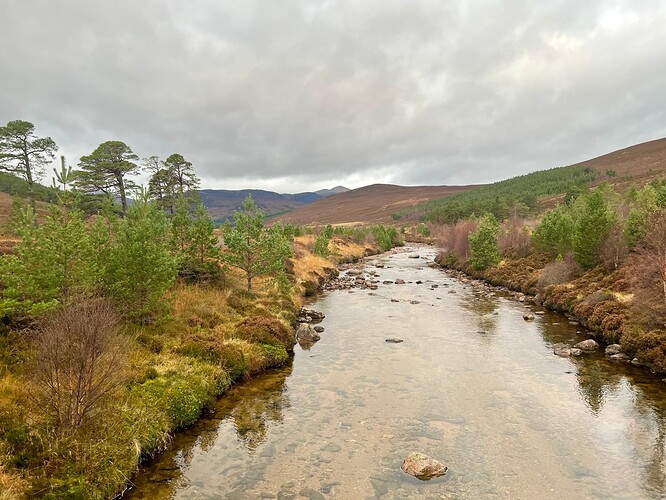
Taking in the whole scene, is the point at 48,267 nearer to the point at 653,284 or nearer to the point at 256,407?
the point at 256,407

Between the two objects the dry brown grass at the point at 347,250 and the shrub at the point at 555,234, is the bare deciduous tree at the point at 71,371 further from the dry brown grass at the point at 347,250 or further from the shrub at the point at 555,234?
the dry brown grass at the point at 347,250

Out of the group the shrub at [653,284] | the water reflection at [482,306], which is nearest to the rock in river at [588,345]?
the shrub at [653,284]

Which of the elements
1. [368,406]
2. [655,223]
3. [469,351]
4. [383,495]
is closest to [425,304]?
[469,351]

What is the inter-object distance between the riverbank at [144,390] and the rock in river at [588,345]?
804 inches

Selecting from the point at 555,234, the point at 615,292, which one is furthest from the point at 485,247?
the point at 615,292

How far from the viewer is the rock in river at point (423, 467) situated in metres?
14.2

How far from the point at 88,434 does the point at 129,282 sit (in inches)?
398

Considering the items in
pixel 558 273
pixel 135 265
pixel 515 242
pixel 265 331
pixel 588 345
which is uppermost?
pixel 135 265

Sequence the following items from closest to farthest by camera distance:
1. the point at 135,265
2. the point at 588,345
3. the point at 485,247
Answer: the point at 135,265 < the point at 588,345 < the point at 485,247

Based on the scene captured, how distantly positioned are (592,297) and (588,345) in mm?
8676

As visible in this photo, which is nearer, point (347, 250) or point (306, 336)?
point (306, 336)

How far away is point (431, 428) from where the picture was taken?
1762 centimetres

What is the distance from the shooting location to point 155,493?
13.2m

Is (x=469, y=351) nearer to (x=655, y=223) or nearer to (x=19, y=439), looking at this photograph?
(x=655, y=223)
